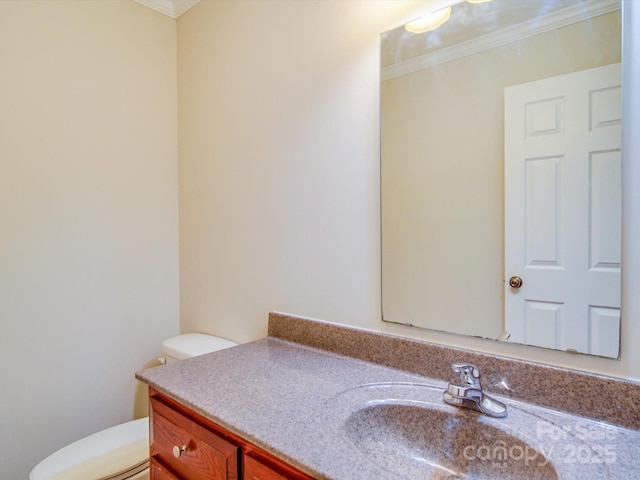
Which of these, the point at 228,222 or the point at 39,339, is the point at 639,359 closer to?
the point at 228,222

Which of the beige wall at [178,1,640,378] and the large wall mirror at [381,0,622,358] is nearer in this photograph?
the large wall mirror at [381,0,622,358]

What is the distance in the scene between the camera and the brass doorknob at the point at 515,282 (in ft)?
3.01

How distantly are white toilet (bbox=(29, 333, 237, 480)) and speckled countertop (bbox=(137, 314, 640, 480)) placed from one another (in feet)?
1.68

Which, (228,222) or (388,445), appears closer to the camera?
(388,445)

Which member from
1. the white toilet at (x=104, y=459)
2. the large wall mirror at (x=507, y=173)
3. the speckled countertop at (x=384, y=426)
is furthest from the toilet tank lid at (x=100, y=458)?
the large wall mirror at (x=507, y=173)

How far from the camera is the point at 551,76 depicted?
86 cm

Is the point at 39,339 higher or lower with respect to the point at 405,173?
lower

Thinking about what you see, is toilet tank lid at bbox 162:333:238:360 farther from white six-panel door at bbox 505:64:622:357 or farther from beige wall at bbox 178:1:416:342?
white six-panel door at bbox 505:64:622:357

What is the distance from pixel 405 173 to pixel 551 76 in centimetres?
43

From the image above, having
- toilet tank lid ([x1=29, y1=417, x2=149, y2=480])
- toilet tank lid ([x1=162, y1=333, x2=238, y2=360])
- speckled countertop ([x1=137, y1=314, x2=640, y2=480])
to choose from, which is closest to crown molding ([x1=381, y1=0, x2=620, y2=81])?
speckled countertop ([x1=137, y1=314, x2=640, y2=480])

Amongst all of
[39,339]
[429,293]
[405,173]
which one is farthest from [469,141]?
[39,339]

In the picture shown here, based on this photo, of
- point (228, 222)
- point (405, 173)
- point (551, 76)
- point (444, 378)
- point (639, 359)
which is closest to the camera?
point (639, 359)

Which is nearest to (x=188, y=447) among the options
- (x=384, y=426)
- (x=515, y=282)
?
(x=384, y=426)

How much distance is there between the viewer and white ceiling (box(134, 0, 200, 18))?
5.95 feet
